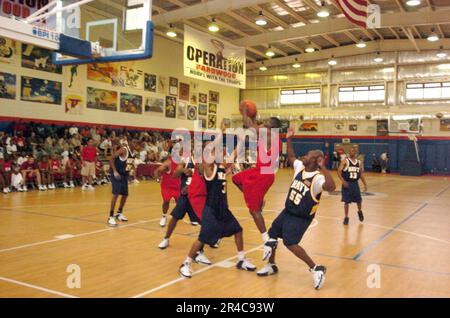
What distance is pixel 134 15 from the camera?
9344 millimetres

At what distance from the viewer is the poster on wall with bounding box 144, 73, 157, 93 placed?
24.6 m

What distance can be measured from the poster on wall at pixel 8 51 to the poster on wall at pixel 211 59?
23.7 feet

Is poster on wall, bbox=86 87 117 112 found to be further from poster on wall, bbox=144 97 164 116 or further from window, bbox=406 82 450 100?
window, bbox=406 82 450 100

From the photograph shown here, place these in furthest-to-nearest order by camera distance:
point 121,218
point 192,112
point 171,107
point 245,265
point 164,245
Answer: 1. point 192,112
2. point 171,107
3. point 121,218
4. point 164,245
5. point 245,265

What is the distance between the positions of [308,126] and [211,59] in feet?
54.5

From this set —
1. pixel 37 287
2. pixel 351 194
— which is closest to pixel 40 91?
pixel 351 194

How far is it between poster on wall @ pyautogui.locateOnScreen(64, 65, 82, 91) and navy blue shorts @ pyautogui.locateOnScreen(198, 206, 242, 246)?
16.5 m

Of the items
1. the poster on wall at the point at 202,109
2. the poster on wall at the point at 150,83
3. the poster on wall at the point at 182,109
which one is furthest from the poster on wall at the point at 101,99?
the poster on wall at the point at 202,109

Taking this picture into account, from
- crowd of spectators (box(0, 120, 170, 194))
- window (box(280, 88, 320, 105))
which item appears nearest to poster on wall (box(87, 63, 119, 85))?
crowd of spectators (box(0, 120, 170, 194))

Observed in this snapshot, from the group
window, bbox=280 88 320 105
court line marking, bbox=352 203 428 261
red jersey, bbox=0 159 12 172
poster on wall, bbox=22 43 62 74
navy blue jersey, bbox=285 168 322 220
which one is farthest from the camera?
window, bbox=280 88 320 105

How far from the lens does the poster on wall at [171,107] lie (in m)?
26.2

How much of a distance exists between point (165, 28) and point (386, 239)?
761 inches

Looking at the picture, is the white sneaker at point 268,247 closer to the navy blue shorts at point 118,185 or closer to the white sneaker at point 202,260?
the white sneaker at point 202,260

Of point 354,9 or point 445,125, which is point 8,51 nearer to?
point 354,9
